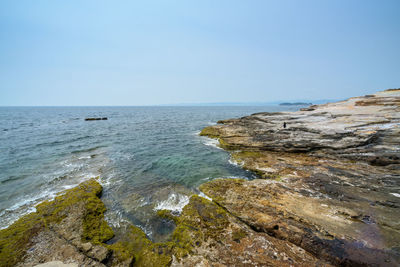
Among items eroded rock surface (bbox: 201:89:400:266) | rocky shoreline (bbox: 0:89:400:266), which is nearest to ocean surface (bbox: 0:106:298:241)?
rocky shoreline (bbox: 0:89:400:266)

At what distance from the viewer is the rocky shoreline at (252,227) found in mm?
6129

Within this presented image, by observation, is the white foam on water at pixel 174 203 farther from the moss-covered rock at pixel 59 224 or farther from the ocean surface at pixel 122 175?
the moss-covered rock at pixel 59 224

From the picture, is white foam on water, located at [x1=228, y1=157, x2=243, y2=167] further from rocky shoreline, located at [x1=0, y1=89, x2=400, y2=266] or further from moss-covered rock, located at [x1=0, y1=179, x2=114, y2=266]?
moss-covered rock, located at [x1=0, y1=179, x2=114, y2=266]

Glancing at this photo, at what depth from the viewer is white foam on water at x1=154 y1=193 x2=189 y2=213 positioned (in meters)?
9.89

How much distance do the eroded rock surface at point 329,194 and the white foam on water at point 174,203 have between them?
1657mm

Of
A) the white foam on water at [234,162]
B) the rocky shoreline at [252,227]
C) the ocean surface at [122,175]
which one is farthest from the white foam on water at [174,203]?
the white foam on water at [234,162]

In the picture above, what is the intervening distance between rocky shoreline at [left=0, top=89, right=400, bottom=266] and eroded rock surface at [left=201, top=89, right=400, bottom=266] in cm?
5

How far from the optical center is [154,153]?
845 inches

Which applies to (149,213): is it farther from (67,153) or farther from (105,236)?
(67,153)

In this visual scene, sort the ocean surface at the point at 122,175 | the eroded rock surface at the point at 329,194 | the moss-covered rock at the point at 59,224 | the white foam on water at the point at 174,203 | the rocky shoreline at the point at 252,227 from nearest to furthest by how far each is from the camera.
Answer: the rocky shoreline at the point at 252,227
the eroded rock surface at the point at 329,194
the moss-covered rock at the point at 59,224
the ocean surface at the point at 122,175
the white foam on water at the point at 174,203

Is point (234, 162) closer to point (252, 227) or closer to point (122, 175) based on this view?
point (252, 227)

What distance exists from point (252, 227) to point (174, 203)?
202 inches

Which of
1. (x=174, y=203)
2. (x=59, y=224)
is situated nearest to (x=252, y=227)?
(x=174, y=203)

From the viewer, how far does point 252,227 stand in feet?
25.2
